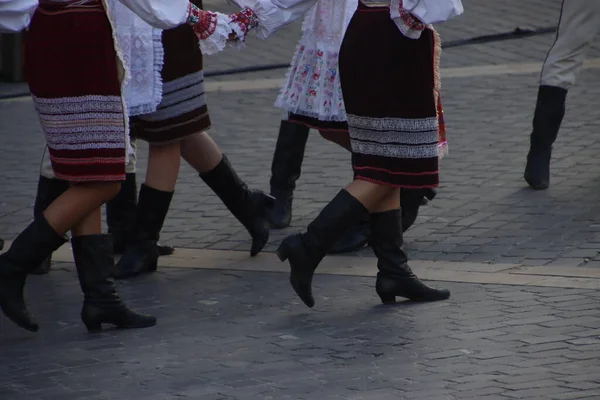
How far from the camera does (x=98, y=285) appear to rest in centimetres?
534

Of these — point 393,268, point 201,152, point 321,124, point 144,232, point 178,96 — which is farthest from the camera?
point 321,124

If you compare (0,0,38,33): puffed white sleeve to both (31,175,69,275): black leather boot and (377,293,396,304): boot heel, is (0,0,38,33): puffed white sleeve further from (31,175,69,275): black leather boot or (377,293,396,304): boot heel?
(377,293,396,304): boot heel

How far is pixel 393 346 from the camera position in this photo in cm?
502

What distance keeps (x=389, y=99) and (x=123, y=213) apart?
5.71 feet

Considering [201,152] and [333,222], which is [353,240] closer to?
[201,152]

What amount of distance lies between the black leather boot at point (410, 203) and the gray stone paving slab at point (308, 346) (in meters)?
0.63

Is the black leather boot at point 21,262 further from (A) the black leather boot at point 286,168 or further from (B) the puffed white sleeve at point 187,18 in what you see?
(A) the black leather boot at point 286,168

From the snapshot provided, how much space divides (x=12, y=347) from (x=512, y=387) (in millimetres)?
1945

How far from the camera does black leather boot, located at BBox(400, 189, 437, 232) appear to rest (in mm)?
6512

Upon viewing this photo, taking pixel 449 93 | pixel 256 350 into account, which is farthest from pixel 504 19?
pixel 256 350

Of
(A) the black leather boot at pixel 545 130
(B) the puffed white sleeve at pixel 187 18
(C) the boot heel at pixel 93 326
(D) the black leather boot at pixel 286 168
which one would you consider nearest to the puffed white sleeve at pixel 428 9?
(B) the puffed white sleeve at pixel 187 18

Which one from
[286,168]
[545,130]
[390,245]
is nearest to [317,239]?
[390,245]

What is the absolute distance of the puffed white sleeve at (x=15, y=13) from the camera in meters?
4.89

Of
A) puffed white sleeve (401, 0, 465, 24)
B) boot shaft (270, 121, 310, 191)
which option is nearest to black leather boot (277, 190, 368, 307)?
puffed white sleeve (401, 0, 465, 24)
